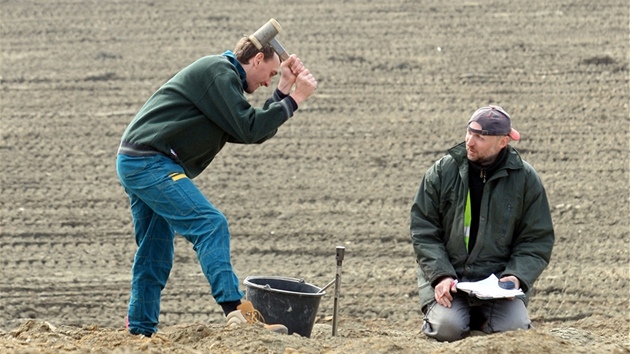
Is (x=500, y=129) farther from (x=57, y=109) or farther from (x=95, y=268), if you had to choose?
(x=57, y=109)

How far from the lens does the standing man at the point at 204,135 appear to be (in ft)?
18.9

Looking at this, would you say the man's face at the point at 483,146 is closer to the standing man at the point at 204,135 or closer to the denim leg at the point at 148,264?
the standing man at the point at 204,135

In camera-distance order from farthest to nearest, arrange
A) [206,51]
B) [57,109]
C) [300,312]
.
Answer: [206,51], [57,109], [300,312]

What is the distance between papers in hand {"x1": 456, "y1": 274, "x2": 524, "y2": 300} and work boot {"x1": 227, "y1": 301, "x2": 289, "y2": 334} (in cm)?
102

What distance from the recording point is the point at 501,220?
629 centimetres

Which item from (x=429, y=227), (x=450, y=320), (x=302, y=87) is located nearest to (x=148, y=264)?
(x=302, y=87)

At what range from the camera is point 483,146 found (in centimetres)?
623

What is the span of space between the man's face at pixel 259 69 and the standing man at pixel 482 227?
3.60 ft

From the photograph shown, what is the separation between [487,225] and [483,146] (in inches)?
17.4

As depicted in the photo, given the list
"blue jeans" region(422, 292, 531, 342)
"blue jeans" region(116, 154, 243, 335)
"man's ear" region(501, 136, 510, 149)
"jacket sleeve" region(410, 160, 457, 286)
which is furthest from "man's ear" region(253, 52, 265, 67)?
"blue jeans" region(422, 292, 531, 342)

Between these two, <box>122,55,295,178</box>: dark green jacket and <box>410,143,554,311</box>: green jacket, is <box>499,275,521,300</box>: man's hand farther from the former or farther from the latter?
<box>122,55,295,178</box>: dark green jacket

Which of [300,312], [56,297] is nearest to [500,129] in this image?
[300,312]

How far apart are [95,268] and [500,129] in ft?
16.5

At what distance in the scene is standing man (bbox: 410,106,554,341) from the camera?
6254 mm
